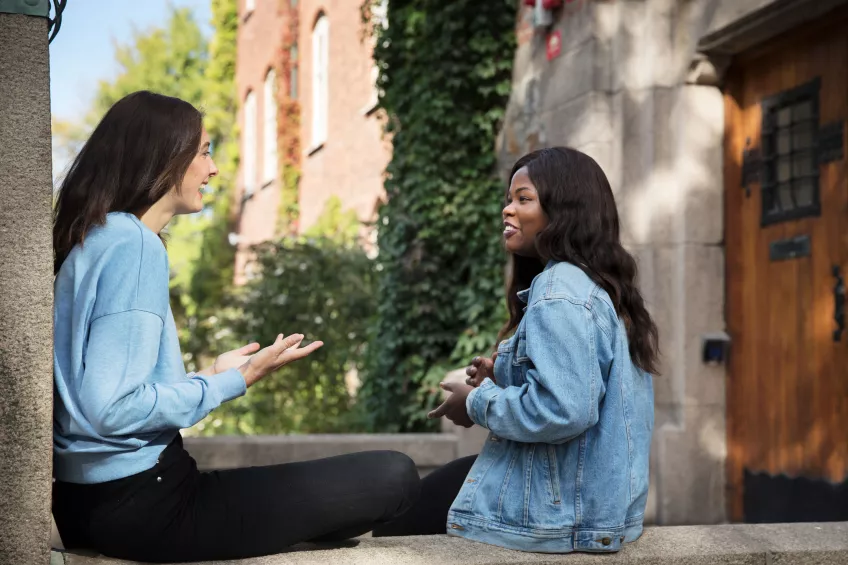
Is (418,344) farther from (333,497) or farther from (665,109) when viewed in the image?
(333,497)

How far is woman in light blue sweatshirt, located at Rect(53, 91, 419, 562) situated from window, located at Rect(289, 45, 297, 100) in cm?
1657

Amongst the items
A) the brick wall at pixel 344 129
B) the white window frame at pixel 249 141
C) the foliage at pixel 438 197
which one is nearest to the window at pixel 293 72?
the brick wall at pixel 344 129

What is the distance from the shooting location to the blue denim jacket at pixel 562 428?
2553 millimetres

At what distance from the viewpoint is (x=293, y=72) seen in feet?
62.4

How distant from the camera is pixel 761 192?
5680 millimetres

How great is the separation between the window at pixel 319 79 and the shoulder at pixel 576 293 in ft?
48.0

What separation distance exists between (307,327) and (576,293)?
7.96 m

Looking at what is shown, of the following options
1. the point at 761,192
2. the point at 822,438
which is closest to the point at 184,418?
the point at 822,438

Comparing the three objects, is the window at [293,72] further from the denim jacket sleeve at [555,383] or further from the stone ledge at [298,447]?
the denim jacket sleeve at [555,383]

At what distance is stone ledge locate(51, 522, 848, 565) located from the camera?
257 centimetres

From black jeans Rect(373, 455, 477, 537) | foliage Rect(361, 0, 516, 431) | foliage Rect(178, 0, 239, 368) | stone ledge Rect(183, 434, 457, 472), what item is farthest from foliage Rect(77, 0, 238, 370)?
black jeans Rect(373, 455, 477, 537)

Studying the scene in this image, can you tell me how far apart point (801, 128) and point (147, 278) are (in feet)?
13.0

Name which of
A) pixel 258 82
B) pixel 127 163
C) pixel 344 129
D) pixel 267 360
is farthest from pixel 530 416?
pixel 258 82

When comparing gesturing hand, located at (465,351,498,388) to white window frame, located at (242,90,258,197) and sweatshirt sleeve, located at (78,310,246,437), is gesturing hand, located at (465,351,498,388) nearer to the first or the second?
sweatshirt sleeve, located at (78,310,246,437)
